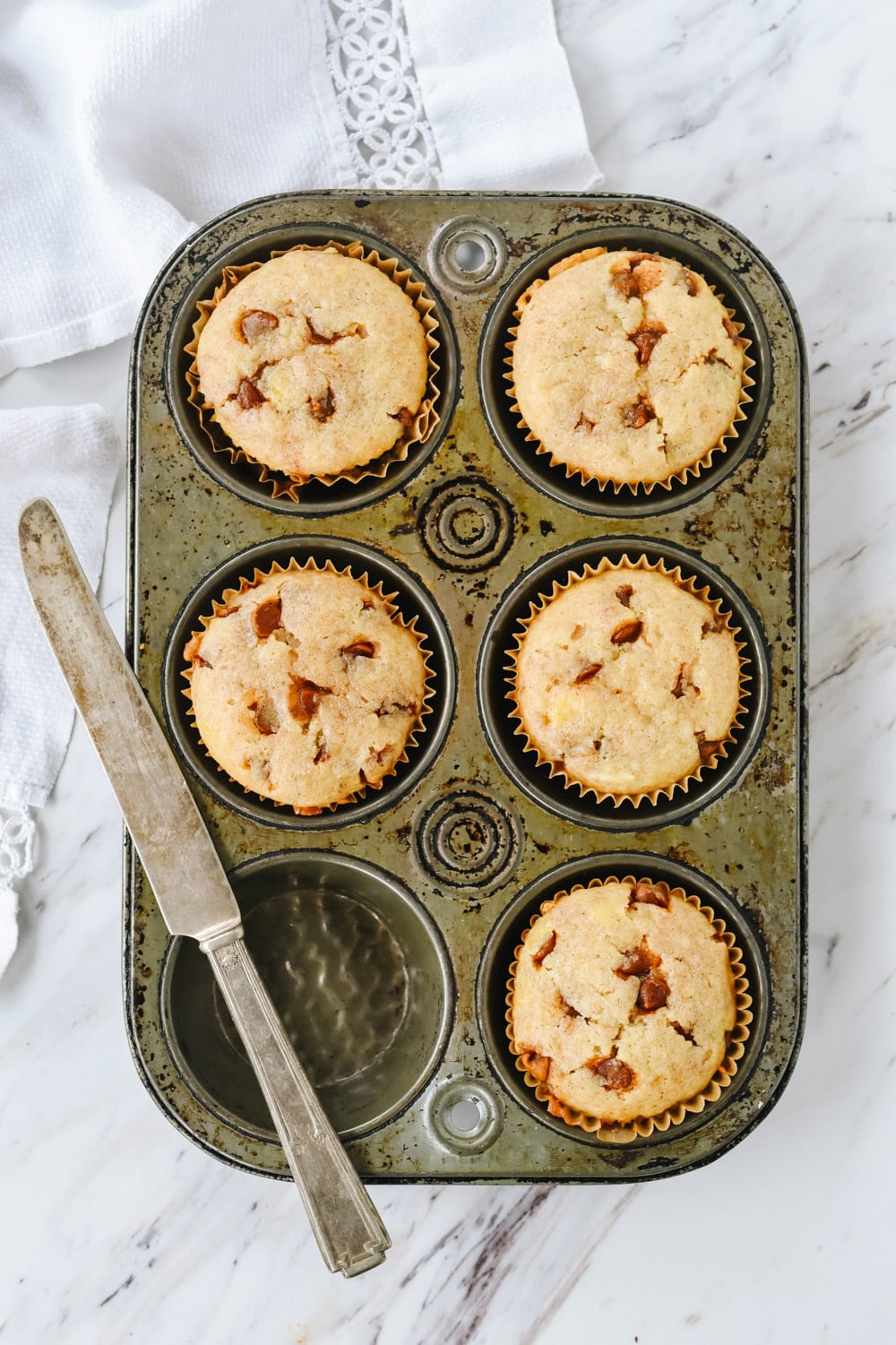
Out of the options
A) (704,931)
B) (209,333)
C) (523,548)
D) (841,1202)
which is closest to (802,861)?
(704,931)

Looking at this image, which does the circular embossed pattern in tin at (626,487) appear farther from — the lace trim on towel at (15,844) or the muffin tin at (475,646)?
the lace trim on towel at (15,844)

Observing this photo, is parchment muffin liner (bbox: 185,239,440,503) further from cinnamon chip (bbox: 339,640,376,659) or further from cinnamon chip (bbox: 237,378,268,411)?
cinnamon chip (bbox: 339,640,376,659)

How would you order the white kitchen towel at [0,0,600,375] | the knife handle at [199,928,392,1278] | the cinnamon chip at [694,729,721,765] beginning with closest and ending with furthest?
the knife handle at [199,928,392,1278], the cinnamon chip at [694,729,721,765], the white kitchen towel at [0,0,600,375]

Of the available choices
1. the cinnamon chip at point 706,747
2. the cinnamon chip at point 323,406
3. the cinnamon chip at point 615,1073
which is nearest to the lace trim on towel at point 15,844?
the cinnamon chip at point 323,406

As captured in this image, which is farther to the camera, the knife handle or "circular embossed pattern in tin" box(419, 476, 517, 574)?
"circular embossed pattern in tin" box(419, 476, 517, 574)

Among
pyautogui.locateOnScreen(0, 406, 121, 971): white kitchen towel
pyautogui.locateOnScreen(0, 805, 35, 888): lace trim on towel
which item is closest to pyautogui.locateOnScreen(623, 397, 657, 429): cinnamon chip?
pyautogui.locateOnScreen(0, 406, 121, 971): white kitchen towel

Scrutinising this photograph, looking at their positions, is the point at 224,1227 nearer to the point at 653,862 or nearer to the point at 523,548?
the point at 653,862

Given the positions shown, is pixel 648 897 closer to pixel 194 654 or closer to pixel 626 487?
pixel 626 487
